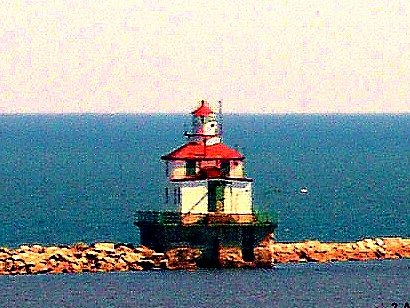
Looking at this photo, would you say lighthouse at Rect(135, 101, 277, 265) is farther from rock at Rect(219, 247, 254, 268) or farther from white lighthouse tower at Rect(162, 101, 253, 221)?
rock at Rect(219, 247, 254, 268)

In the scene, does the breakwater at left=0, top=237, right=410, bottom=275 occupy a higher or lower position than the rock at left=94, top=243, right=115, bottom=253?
lower

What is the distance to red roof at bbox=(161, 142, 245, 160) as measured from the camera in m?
67.1

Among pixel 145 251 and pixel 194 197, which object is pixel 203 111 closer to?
pixel 194 197

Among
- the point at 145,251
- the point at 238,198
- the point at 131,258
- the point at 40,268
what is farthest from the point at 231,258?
the point at 40,268

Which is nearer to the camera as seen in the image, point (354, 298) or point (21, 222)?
point (354, 298)

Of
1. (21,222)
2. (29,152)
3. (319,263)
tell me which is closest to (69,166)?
(29,152)

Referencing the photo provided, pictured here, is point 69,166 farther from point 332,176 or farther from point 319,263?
point 319,263

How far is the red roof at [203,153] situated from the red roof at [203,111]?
107 centimetres

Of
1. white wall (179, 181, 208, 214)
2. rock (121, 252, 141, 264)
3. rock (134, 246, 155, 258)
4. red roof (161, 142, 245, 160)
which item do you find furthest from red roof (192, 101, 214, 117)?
rock (121, 252, 141, 264)

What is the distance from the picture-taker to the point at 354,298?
60.1 metres

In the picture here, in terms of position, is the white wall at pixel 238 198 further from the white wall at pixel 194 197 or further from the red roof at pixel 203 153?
the red roof at pixel 203 153

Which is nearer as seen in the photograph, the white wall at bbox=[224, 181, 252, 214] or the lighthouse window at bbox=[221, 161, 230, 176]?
the white wall at bbox=[224, 181, 252, 214]

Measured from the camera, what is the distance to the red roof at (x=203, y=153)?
67.1 m

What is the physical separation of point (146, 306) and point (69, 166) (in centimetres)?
9686
